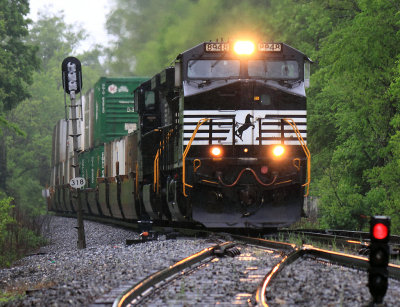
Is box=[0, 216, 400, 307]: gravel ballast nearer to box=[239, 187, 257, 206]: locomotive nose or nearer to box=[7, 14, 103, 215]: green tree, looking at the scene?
box=[239, 187, 257, 206]: locomotive nose

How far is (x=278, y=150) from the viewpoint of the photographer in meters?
11.3

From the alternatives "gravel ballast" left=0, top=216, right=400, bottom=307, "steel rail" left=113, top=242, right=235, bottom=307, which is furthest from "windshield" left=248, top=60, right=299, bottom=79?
"steel rail" left=113, top=242, right=235, bottom=307

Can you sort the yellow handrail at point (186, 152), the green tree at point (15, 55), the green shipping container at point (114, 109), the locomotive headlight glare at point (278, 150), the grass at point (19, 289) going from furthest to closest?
the green tree at point (15, 55) < the green shipping container at point (114, 109) < the locomotive headlight glare at point (278, 150) < the yellow handrail at point (186, 152) < the grass at point (19, 289)

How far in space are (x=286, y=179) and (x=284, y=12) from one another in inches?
634

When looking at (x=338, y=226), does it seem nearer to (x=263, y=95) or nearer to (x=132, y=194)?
(x=132, y=194)

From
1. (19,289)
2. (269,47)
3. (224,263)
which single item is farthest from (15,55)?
(224,263)

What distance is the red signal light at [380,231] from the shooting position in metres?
5.00

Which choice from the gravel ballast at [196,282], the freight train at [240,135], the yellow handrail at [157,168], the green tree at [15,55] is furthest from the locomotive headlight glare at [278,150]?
the green tree at [15,55]

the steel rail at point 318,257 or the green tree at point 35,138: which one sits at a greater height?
the green tree at point 35,138

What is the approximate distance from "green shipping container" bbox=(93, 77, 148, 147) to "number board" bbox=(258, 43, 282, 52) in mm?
9985

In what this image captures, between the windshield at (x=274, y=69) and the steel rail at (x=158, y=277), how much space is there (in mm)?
3707

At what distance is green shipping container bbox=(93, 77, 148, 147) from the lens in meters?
21.3

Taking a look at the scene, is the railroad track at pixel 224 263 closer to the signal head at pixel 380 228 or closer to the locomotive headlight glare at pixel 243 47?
the signal head at pixel 380 228

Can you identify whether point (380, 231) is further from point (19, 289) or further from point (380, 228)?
point (19, 289)
